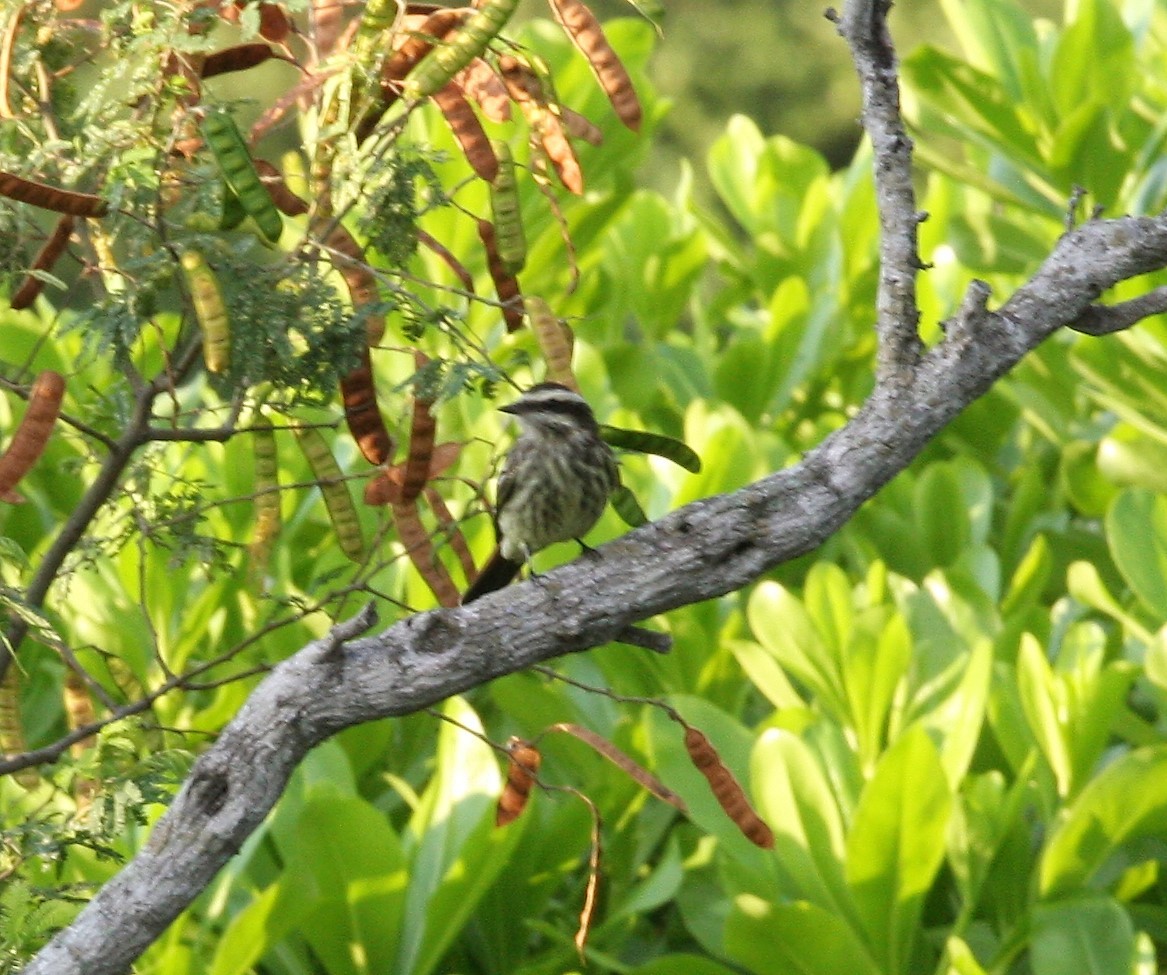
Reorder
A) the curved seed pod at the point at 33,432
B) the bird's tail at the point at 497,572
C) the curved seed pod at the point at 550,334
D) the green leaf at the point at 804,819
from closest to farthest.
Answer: the curved seed pod at the point at 33,432
the curved seed pod at the point at 550,334
the green leaf at the point at 804,819
the bird's tail at the point at 497,572

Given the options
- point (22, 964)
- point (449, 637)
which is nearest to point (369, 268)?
point (449, 637)

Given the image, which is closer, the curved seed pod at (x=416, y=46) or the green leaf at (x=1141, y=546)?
the curved seed pod at (x=416, y=46)

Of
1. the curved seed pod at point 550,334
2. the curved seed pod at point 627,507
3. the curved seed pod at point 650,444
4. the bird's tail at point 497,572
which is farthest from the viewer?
the bird's tail at point 497,572

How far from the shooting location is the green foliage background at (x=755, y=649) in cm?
282

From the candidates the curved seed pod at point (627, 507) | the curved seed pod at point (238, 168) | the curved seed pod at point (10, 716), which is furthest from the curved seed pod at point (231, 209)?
the curved seed pod at point (10, 716)

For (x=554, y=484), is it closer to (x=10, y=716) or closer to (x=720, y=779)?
(x=720, y=779)

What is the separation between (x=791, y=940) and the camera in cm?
284

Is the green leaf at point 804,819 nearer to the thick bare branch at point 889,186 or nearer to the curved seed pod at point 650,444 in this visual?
the curved seed pod at point 650,444

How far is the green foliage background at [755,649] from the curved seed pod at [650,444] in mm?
200

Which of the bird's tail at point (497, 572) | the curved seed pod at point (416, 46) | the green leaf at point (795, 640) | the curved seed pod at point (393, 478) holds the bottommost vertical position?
the green leaf at point (795, 640)

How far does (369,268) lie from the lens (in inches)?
77.8

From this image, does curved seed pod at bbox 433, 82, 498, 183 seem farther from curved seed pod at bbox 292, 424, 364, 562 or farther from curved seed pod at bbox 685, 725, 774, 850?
curved seed pod at bbox 685, 725, 774, 850

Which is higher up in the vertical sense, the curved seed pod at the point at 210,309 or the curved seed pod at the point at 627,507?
the curved seed pod at the point at 210,309

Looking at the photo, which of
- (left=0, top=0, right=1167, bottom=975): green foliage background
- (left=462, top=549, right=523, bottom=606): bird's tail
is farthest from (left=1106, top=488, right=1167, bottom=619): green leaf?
(left=462, top=549, right=523, bottom=606): bird's tail
